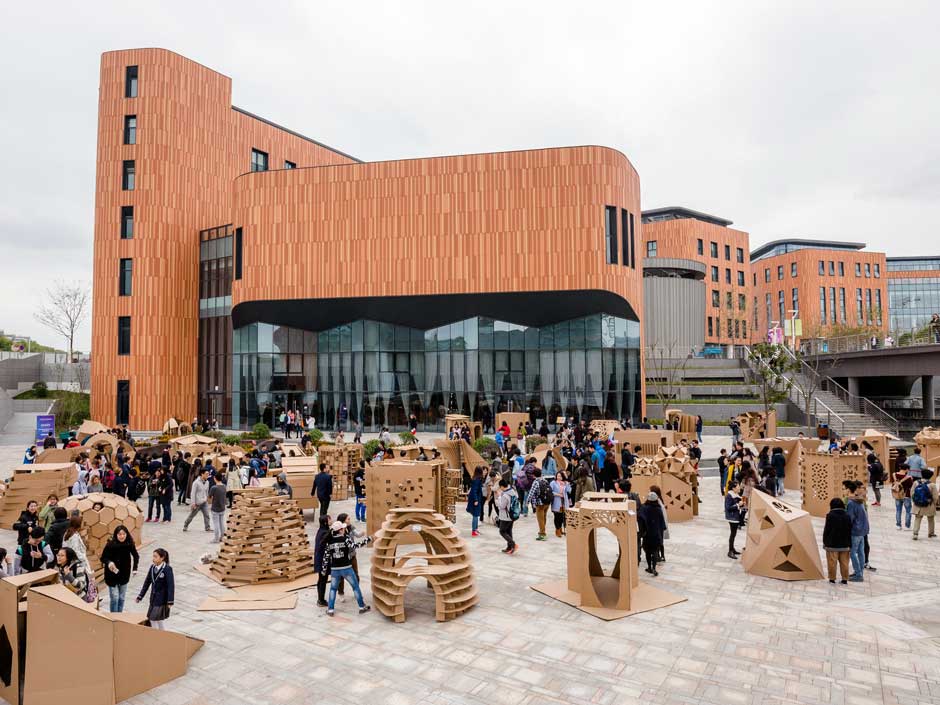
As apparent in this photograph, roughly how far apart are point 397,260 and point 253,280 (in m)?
9.27

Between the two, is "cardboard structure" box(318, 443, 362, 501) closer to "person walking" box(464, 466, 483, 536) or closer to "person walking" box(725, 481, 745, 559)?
"person walking" box(464, 466, 483, 536)

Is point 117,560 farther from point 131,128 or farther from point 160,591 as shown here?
point 131,128

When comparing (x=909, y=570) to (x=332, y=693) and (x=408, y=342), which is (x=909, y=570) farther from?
(x=408, y=342)

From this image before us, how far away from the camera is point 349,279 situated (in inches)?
1465

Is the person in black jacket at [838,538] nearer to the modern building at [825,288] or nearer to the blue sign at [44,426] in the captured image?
the blue sign at [44,426]

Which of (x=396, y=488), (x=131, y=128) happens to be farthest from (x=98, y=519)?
(x=131, y=128)

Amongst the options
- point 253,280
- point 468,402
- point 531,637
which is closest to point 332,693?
point 531,637

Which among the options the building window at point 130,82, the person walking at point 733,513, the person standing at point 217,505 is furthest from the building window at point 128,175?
the person walking at point 733,513

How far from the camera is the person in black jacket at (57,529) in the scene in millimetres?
9477

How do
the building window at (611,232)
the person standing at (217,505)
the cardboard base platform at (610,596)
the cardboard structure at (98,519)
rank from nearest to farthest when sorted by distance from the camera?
1. the cardboard base platform at (610,596)
2. the cardboard structure at (98,519)
3. the person standing at (217,505)
4. the building window at (611,232)

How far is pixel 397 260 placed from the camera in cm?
3681

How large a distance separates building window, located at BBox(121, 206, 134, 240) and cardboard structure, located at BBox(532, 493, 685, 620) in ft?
130

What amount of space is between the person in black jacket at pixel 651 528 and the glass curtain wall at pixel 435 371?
2566cm

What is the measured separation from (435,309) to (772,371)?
2205 centimetres
